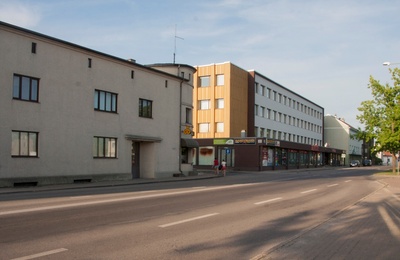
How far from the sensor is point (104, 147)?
26.0 metres

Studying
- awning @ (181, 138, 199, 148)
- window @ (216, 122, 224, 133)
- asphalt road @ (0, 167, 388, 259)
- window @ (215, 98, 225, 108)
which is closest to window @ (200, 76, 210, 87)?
window @ (215, 98, 225, 108)

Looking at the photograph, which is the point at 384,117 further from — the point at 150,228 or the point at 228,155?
the point at 150,228

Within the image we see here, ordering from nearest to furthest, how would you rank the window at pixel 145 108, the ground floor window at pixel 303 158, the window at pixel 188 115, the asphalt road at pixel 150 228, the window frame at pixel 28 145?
the asphalt road at pixel 150 228
the window frame at pixel 28 145
the window at pixel 145 108
the window at pixel 188 115
the ground floor window at pixel 303 158

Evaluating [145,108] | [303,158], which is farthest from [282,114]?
[145,108]

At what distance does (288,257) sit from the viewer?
21.3ft

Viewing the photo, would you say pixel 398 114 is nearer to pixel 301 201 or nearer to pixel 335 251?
pixel 301 201

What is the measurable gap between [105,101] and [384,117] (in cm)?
3680

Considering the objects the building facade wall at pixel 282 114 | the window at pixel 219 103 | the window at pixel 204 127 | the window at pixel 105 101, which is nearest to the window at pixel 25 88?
the window at pixel 105 101

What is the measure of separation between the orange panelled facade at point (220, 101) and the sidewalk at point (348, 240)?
145ft

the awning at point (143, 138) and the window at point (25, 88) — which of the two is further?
the awning at point (143, 138)

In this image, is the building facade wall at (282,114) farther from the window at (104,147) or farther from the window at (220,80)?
the window at (104,147)

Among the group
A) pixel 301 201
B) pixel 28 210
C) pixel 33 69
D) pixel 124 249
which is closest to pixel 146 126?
pixel 33 69

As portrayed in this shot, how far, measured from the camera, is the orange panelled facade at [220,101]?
5547cm

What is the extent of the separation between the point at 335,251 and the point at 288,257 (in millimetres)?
997
